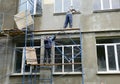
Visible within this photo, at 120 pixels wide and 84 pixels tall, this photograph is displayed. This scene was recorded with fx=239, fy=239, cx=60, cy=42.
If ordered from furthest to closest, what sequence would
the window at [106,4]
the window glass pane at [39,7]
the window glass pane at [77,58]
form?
the window glass pane at [39,7] < the window at [106,4] < the window glass pane at [77,58]

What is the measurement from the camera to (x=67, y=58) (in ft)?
48.0

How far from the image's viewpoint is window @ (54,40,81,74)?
1442 centimetres

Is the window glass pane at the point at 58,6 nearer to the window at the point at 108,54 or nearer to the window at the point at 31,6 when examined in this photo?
the window at the point at 31,6

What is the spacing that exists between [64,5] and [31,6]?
2296 millimetres

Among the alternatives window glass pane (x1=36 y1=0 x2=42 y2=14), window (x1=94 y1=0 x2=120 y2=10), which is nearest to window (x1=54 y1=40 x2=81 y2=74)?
window glass pane (x1=36 y1=0 x2=42 y2=14)

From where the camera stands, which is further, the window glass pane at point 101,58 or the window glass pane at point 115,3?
the window glass pane at point 115,3

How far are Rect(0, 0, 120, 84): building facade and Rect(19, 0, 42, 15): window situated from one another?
7cm

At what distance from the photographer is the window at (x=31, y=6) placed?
16.1 meters

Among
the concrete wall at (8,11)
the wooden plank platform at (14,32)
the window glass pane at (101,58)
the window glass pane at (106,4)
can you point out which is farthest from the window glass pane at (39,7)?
the window glass pane at (101,58)

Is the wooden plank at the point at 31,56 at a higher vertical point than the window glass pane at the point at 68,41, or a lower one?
lower

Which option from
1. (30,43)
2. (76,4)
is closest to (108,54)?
(76,4)

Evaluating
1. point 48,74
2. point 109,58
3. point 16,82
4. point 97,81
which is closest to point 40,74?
point 48,74

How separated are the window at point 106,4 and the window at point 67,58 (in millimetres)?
2942

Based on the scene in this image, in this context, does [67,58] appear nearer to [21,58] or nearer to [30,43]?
[30,43]
